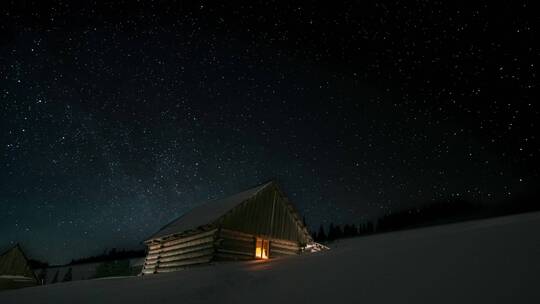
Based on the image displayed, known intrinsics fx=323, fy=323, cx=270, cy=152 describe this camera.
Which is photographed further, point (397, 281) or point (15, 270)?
point (15, 270)

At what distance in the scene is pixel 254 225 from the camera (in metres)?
17.2

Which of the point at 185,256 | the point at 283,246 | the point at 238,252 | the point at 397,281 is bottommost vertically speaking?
the point at 397,281

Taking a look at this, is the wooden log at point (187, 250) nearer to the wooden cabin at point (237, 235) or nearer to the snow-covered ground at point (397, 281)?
the wooden cabin at point (237, 235)

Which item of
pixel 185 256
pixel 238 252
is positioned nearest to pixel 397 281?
pixel 238 252

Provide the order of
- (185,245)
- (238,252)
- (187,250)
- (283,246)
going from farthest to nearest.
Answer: (283,246) < (185,245) < (187,250) < (238,252)

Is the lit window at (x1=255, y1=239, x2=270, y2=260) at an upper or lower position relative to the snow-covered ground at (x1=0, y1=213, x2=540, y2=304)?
upper

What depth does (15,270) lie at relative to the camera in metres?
27.0

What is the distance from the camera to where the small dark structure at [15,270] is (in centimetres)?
2561

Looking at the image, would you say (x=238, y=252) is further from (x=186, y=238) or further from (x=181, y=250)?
(x=181, y=250)

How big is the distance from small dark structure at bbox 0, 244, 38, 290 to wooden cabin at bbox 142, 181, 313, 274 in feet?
47.0

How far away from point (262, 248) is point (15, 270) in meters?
23.5

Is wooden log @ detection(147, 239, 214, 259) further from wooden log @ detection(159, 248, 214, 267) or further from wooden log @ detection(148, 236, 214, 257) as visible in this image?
wooden log @ detection(159, 248, 214, 267)

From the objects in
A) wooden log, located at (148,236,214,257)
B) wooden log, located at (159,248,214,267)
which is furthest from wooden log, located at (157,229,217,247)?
wooden log, located at (159,248,214,267)

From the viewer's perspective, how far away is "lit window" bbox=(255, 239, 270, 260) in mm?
17062
